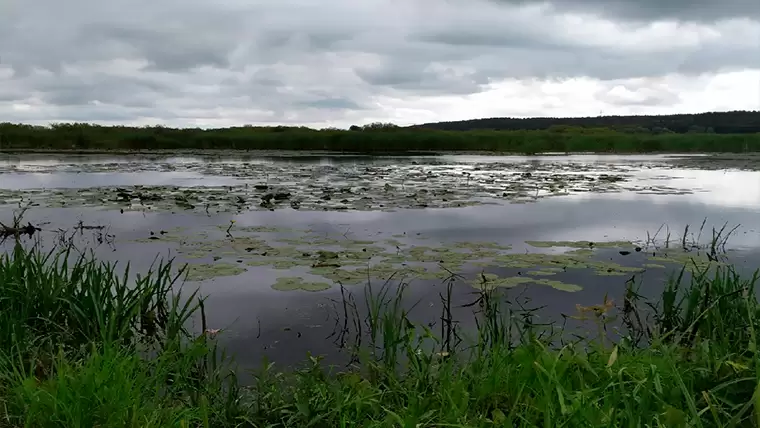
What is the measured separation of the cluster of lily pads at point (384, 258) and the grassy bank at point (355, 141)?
3375cm

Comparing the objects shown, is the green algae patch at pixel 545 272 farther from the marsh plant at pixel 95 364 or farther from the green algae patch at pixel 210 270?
the marsh plant at pixel 95 364

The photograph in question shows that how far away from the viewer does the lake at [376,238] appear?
5.15 metres

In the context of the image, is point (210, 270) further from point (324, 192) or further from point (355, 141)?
point (355, 141)

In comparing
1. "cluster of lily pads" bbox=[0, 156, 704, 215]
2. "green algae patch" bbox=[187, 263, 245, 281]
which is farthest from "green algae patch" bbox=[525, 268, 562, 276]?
"cluster of lily pads" bbox=[0, 156, 704, 215]

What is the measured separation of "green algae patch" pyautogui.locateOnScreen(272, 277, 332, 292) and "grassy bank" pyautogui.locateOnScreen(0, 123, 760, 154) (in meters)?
35.7

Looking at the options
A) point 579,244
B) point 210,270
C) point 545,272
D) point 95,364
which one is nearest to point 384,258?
point 545,272

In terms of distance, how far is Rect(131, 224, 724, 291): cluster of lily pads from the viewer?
5840 mm

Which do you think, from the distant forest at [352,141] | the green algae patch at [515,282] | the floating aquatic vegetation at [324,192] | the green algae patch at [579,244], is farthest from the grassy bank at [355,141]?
the green algae patch at [515,282]

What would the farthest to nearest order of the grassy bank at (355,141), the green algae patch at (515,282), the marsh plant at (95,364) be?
the grassy bank at (355,141) → the green algae patch at (515,282) → the marsh plant at (95,364)

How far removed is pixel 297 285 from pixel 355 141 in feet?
120

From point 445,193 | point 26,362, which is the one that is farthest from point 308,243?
point 445,193

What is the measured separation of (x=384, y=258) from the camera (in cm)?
672

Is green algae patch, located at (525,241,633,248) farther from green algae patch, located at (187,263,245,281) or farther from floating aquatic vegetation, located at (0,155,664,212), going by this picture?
green algae patch, located at (187,263,245,281)

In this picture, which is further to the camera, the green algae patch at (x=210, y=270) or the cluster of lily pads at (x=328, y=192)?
the cluster of lily pads at (x=328, y=192)
